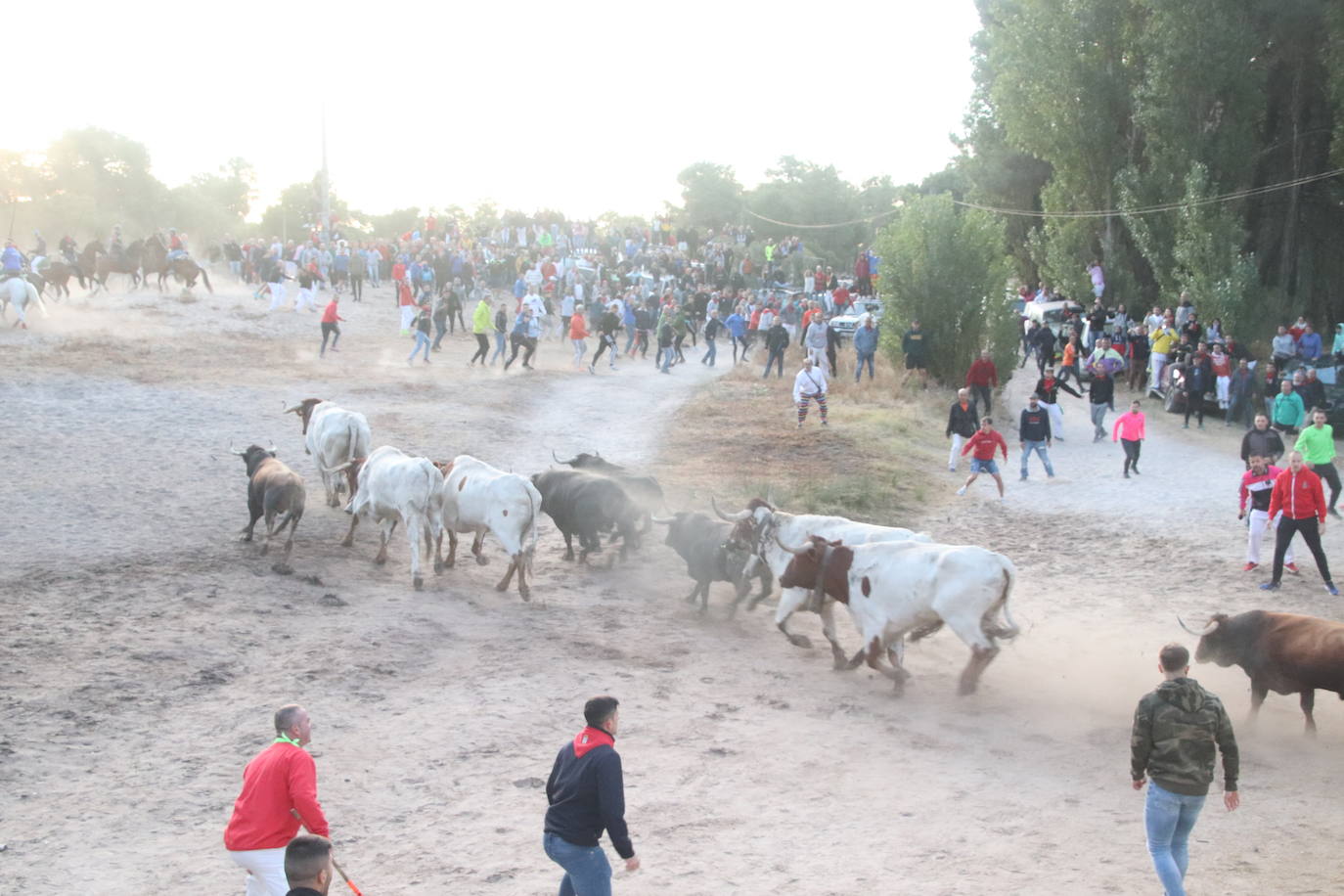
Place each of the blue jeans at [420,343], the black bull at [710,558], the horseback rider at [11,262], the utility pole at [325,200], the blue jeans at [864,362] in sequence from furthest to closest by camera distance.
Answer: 1. the utility pole at [325,200]
2. the blue jeans at [864,362]
3. the blue jeans at [420,343]
4. the horseback rider at [11,262]
5. the black bull at [710,558]

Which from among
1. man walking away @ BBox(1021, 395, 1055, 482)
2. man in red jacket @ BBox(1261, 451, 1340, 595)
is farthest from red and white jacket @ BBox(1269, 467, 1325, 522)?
man walking away @ BBox(1021, 395, 1055, 482)

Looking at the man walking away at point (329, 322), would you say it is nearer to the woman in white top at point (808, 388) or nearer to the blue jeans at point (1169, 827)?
the woman in white top at point (808, 388)

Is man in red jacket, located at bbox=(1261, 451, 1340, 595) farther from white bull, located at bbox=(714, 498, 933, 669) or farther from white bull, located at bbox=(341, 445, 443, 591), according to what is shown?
white bull, located at bbox=(341, 445, 443, 591)

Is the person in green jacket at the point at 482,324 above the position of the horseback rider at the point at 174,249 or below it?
below

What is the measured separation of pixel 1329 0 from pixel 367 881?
36195 mm

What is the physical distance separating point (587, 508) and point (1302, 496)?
8.17 m

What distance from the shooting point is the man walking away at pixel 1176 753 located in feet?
22.3

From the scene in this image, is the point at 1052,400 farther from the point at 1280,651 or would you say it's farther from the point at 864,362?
the point at 1280,651

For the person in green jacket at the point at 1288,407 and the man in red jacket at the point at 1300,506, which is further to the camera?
the person in green jacket at the point at 1288,407

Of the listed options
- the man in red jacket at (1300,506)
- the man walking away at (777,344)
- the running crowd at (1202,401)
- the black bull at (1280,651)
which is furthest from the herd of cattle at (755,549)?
the man walking away at (777,344)

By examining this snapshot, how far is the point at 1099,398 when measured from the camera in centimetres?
2425

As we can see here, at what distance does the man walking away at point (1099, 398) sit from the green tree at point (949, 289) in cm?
447

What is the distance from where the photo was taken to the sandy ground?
26.7ft

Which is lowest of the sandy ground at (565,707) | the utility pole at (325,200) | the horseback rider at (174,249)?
the sandy ground at (565,707)
